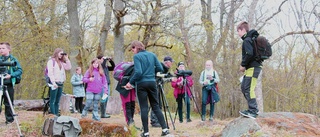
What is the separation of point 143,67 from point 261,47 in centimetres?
188

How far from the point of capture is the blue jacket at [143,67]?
17.9 ft

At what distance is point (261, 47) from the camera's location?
5273 mm

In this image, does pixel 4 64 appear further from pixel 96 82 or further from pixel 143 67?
pixel 143 67

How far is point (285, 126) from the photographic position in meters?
5.38

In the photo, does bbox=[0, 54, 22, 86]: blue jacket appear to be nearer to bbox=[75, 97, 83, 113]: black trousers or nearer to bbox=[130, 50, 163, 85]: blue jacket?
bbox=[130, 50, 163, 85]: blue jacket

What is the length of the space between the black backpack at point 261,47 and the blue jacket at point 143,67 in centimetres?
166

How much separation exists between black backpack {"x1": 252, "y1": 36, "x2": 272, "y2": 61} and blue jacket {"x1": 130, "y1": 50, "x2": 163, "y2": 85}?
1664 millimetres

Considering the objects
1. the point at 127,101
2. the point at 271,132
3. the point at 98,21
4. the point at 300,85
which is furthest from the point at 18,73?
the point at 98,21

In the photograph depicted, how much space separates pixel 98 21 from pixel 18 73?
579 inches

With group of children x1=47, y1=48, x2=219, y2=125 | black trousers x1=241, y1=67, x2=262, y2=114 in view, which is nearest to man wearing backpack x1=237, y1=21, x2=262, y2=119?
black trousers x1=241, y1=67, x2=262, y2=114

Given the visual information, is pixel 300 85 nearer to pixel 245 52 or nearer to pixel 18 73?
pixel 245 52

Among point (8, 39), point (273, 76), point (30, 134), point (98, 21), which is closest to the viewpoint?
point (30, 134)

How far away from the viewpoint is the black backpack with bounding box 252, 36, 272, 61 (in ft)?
17.3

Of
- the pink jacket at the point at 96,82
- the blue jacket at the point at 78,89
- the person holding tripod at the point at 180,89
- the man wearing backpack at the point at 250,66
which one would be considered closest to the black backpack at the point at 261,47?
the man wearing backpack at the point at 250,66
